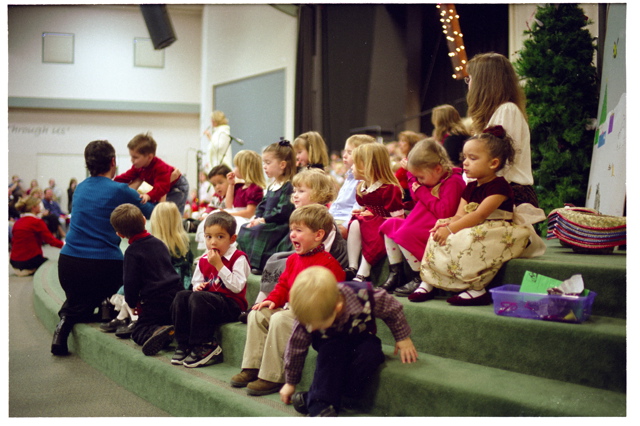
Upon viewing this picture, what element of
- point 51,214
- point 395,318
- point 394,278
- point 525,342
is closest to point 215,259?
point 394,278

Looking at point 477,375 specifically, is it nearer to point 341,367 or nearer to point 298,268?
point 341,367

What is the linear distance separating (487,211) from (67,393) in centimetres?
246

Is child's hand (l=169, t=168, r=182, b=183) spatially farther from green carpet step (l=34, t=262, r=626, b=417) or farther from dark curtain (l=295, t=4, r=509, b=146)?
dark curtain (l=295, t=4, r=509, b=146)

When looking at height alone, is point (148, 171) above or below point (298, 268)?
above

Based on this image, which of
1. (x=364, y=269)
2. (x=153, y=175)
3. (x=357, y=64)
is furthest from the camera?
(x=357, y=64)

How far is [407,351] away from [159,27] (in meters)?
6.29

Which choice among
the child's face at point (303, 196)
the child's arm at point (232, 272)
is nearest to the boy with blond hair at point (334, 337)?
the child's arm at point (232, 272)

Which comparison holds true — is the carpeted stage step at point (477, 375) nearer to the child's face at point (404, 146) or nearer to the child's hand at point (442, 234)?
the child's hand at point (442, 234)

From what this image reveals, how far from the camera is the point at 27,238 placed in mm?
7113

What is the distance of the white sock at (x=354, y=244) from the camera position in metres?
3.47

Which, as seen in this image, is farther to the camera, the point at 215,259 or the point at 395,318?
the point at 215,259

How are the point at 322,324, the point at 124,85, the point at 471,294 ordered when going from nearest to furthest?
the point at 322,324 → the point at 471,294 → the point at 124,85

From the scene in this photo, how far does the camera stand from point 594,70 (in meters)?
4.74

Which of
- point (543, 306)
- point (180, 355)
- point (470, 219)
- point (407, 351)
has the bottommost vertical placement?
point (180, 355)
